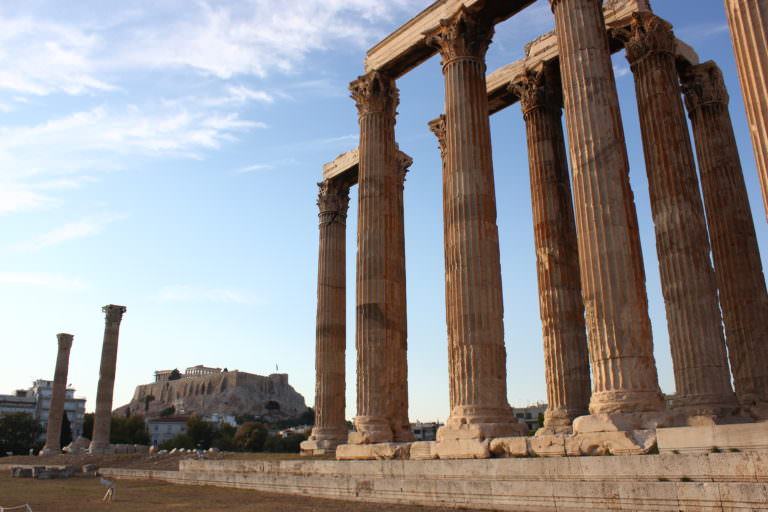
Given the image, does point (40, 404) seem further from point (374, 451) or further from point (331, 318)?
point (374, 451)

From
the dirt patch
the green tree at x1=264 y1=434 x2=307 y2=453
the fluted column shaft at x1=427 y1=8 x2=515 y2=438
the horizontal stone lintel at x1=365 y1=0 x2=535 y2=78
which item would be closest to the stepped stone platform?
the fluted column shaft at x1=427 y1=8 x2=515 y2=438

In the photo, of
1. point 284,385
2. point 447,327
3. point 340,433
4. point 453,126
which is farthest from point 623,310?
point 284,385

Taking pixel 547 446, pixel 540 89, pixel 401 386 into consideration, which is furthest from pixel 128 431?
pixel 547 446

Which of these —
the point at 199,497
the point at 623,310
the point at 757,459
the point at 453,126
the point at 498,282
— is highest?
the point at 453,126

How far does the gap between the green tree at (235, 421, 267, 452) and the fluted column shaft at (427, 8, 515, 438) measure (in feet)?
228

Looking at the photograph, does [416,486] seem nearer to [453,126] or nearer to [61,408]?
[453,126]

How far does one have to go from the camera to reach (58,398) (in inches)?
2470

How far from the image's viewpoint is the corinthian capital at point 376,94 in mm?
26266

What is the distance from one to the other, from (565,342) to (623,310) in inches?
266

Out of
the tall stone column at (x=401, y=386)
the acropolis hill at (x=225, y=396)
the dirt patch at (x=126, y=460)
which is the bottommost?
the dirt patch at (x=126, y=460)

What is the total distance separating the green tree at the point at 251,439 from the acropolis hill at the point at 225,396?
83.5 metres

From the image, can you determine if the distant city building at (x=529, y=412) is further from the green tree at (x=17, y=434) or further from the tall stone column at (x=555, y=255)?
the tall stone column at (x=555, y=255)

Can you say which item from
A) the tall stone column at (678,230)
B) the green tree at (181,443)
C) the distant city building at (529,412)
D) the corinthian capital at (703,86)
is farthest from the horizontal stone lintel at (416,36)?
the distant city building at (529,412)

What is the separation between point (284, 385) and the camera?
191 meters
